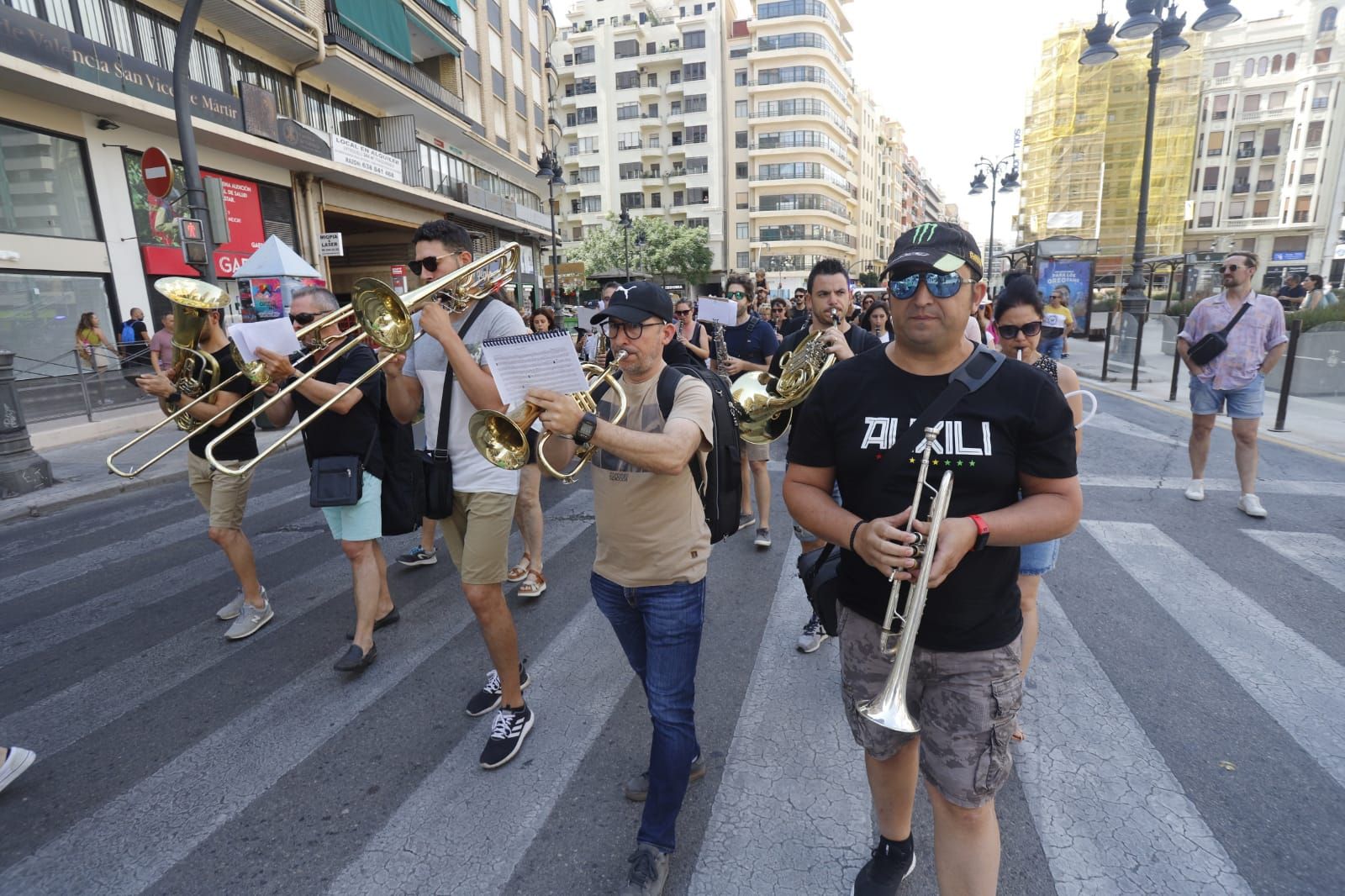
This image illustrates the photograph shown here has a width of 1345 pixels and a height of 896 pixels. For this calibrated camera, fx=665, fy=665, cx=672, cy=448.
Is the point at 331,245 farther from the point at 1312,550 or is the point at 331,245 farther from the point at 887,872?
the point at 1312,550

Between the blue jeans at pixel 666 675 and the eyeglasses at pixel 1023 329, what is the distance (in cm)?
182

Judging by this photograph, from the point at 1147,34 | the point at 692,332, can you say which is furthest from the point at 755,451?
the point at 1147,34

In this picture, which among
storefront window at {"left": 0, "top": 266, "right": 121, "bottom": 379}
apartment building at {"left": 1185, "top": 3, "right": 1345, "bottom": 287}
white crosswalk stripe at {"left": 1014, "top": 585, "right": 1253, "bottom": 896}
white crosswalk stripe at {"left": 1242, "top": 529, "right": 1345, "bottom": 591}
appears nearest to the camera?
white crosswalk stripe at {"left": 1014, "top": 585, "right": 1253, "bottom": 896}

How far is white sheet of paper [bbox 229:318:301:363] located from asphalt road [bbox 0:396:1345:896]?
5.75 ft

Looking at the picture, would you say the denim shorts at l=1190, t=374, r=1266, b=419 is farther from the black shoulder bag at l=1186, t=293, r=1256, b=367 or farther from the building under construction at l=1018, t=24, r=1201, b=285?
the building under construction at l=1018, t=24, r=1201, b=285

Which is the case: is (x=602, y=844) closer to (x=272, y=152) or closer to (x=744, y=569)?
(x=744, y=569)

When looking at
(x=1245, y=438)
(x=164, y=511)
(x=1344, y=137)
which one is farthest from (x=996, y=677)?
(x=1344, y=137)

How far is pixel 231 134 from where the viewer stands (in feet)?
49.1

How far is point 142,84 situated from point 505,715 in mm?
17105

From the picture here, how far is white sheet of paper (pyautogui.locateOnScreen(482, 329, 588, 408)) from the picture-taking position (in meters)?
2.02

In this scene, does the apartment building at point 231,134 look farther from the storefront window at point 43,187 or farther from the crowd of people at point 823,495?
the crowd of people at point 823,495

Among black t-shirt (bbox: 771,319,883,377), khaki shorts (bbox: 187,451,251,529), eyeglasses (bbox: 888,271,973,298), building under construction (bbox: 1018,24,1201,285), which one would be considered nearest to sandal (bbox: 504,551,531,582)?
khaki shorts (bbox: 187,451,251,529)

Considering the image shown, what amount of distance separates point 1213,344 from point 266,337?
709cm

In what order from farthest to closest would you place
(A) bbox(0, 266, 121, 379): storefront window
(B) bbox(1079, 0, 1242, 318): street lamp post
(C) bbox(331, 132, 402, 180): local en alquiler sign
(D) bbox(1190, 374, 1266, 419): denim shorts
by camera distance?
(C) bbox(331, 132, 402, 180): local en alquiler sign
(A) bbox(0, 266, 121, 379): storefront window
(B) bbox(1079, 0, 1242, 318): street lamp post
(D) bbox(1190, 374, 1266, 419): denim shorts
